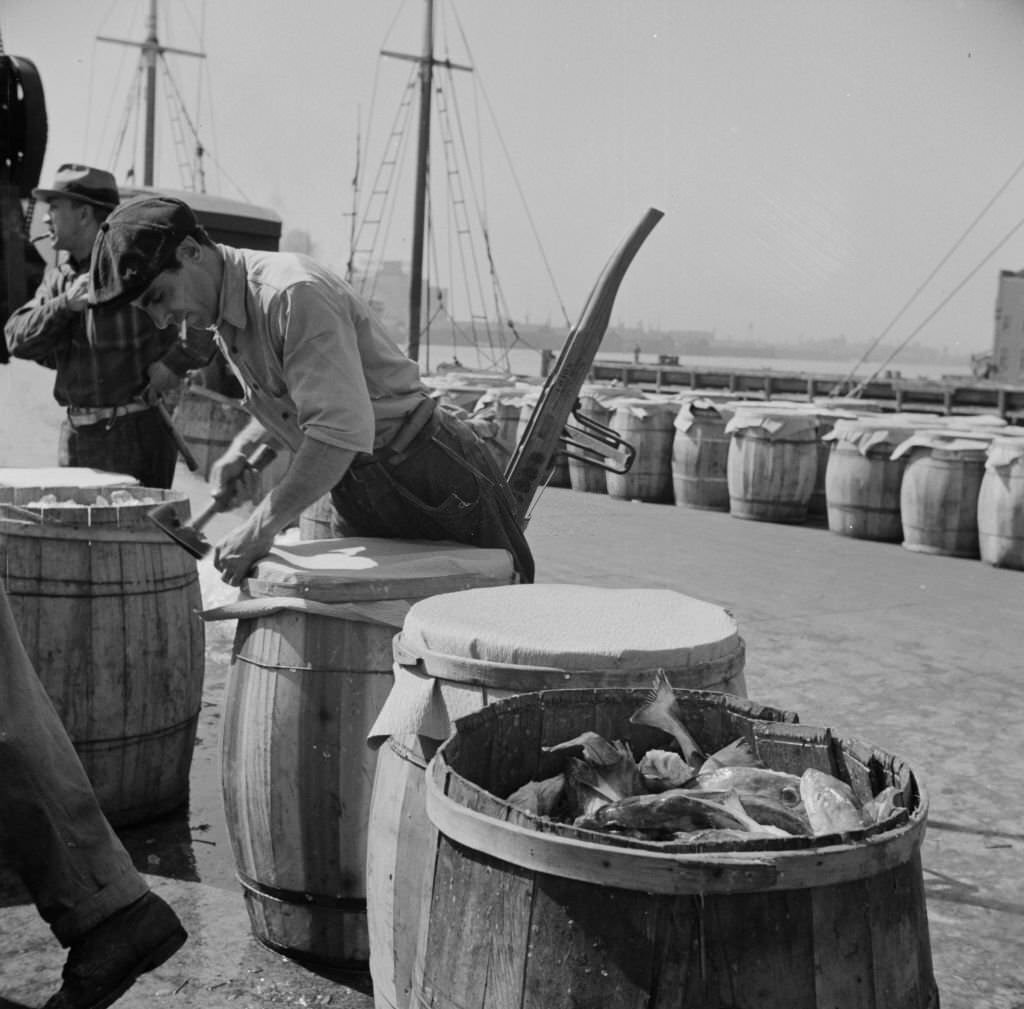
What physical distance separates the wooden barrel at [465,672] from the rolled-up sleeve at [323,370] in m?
0.55

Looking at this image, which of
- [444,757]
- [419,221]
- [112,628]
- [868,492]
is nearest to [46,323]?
[112,628]

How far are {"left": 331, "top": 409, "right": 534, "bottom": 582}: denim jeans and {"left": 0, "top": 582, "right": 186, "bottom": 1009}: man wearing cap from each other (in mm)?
1011

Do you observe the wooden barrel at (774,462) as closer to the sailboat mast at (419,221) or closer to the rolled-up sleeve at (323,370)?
the rolled-up sleeve at (323,370)

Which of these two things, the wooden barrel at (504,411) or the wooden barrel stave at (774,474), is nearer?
the wooden barrel stave at (774,474)

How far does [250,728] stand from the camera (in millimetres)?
2785

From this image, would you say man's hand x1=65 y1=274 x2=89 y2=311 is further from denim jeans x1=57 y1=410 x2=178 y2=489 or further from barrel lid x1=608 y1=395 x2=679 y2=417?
barrel lid x1=608 y1=395 x2=679 y2=417

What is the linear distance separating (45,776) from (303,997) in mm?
835

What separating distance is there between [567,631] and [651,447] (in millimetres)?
10374

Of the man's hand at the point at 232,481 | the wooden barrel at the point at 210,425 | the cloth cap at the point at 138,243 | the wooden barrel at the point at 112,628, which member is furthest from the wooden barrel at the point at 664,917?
the wooden barrel at the point at 210,425

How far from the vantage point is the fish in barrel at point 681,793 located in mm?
1599

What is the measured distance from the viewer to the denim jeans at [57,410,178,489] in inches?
197

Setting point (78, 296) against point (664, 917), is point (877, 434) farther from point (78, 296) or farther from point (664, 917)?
point (664, 917)

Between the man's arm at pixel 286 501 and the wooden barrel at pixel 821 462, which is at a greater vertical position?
the man's arm at pixel 286 501

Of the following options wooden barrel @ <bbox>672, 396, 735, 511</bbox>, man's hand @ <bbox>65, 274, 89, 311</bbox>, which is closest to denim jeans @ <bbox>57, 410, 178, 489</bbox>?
man's hand @ <bbox>65, 274, 89, 311</bbox>
